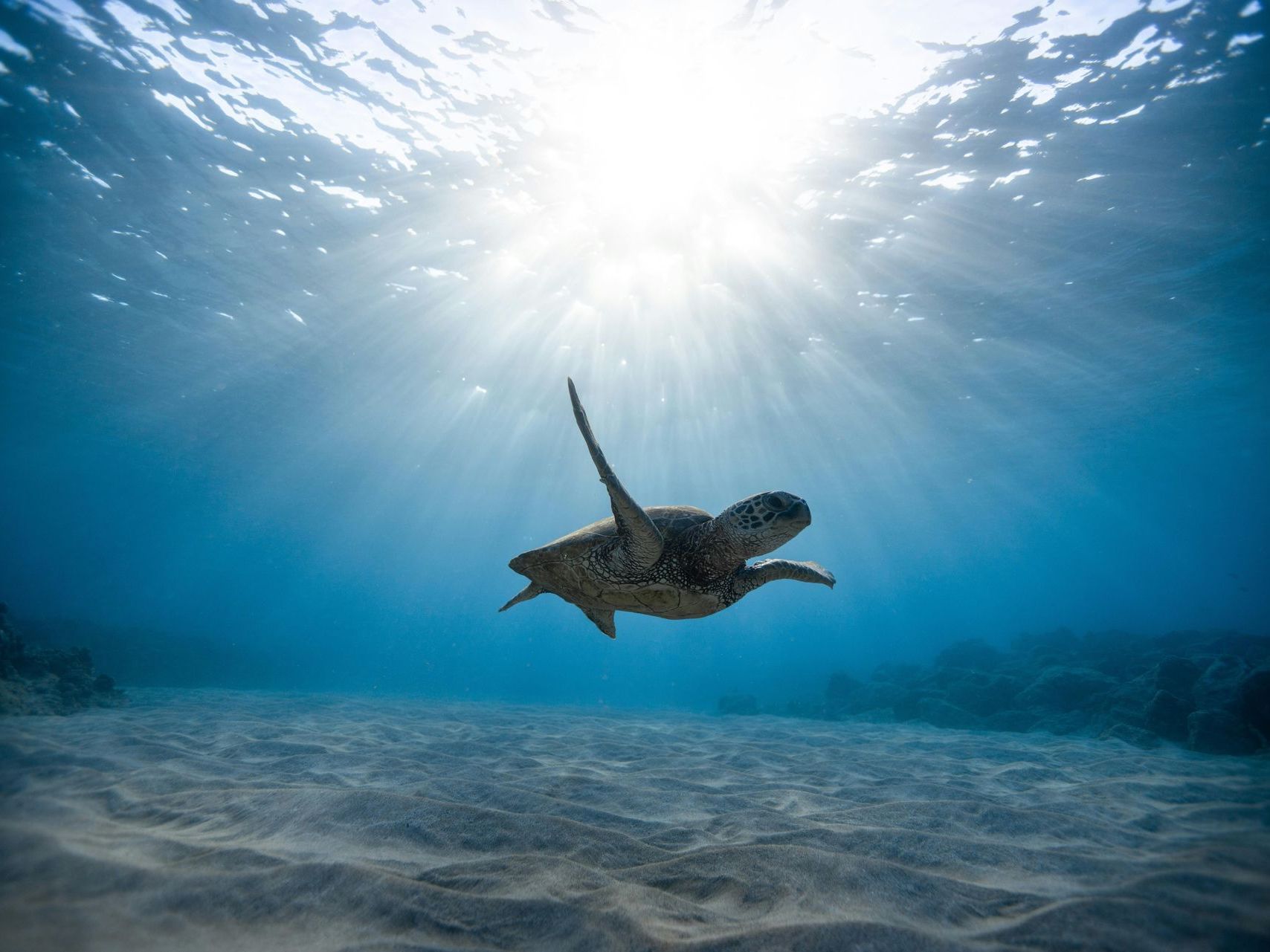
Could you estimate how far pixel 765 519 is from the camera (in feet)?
13.3

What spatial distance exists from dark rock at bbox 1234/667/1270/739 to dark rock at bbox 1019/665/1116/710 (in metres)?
5.21

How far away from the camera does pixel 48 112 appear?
12188mm

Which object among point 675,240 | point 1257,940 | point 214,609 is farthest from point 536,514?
point 214,609

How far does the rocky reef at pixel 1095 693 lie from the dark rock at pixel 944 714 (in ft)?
0.10

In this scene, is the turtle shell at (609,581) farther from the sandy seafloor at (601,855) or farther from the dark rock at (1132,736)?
the dark rock at (1132,736)

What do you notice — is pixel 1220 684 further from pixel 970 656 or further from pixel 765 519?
pixel 970 656

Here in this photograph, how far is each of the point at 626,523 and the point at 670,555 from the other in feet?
3.01

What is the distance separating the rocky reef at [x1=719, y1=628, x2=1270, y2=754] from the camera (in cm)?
756

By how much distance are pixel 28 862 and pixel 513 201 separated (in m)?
16.1

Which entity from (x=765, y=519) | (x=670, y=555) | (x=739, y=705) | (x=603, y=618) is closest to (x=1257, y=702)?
(x=765, y=519)

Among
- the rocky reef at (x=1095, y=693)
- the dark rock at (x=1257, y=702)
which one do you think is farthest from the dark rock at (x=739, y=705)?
the dark rock at (x=1257, y=702)

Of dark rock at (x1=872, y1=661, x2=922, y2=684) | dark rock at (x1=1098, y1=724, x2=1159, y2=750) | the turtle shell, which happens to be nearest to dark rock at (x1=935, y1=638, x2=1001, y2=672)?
dark rock at (x1=872, y1=661, x2=922, y2=684)

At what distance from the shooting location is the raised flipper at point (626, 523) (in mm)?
3768

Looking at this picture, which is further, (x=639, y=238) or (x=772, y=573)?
(x=639, y=238)
